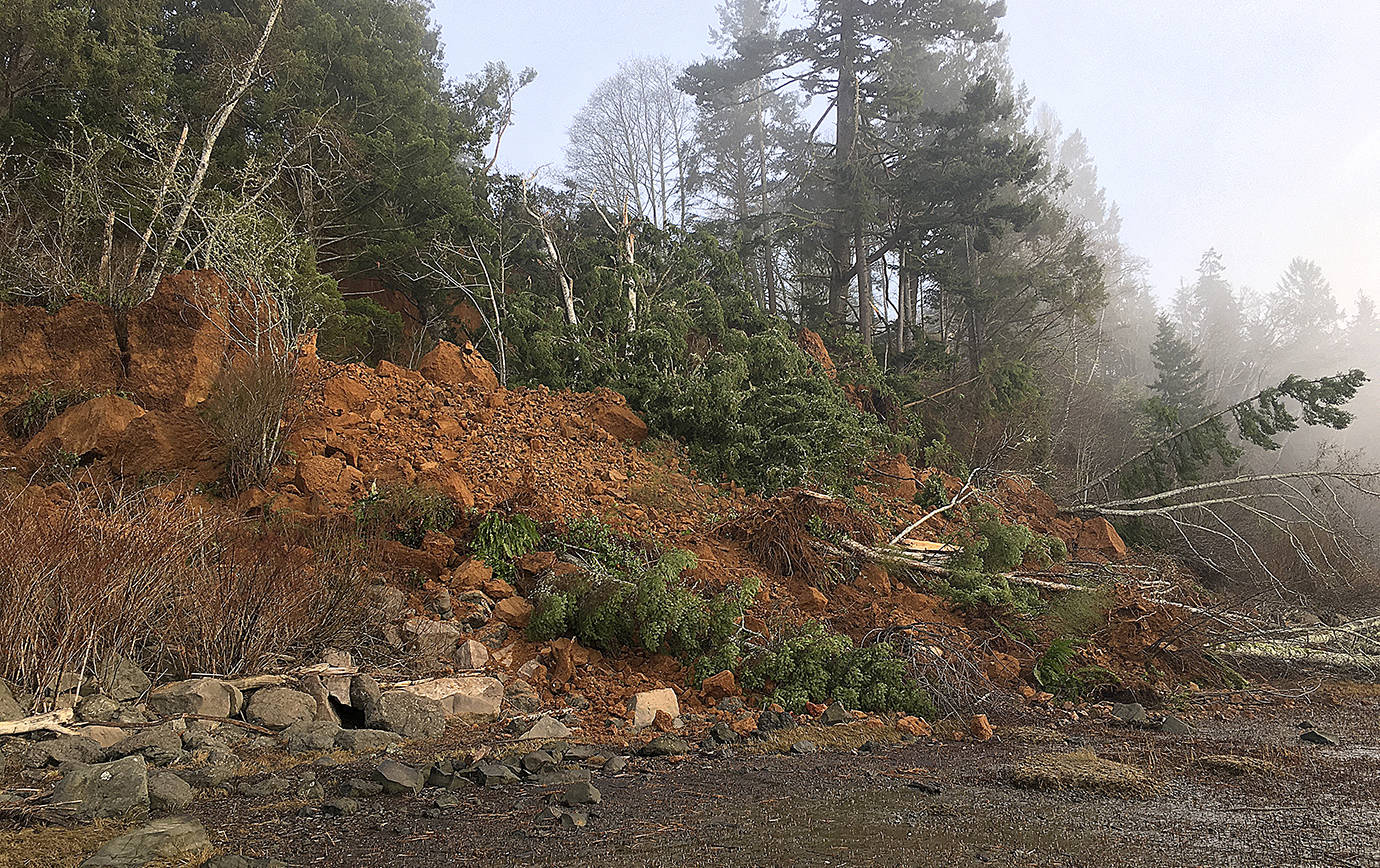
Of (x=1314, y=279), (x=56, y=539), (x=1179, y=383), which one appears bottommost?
(x=56, y=539)

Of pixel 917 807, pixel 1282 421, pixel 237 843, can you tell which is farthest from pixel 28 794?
pixel 1282 421

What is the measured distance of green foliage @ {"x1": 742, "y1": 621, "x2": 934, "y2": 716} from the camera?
5453 millimetres

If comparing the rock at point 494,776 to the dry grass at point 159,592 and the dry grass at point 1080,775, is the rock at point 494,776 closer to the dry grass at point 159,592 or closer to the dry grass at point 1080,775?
the dry grass at point 159,592

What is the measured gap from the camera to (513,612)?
614cm

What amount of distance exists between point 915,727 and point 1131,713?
5.48ft

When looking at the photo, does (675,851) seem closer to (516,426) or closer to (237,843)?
(237,843)

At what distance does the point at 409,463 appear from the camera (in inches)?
301

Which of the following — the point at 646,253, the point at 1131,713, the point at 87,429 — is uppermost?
the point at 646,253

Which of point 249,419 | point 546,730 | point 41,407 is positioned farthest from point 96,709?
point 41,407

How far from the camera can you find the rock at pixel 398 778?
3539 mm

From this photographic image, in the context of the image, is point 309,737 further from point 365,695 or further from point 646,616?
point 646,616

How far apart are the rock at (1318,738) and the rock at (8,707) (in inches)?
275

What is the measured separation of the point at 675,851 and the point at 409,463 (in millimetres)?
5462

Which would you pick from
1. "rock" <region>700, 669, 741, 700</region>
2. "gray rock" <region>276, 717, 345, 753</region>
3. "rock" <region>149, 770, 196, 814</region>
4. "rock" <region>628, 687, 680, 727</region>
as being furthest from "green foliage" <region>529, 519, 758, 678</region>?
"rock" <region>149, 770, 196, 814</region>
